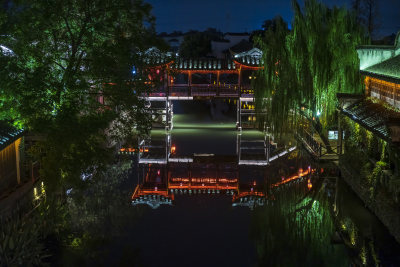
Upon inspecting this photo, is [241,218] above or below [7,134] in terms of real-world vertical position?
below

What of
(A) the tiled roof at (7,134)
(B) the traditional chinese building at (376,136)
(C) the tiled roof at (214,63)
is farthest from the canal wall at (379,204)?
(C) the tiled roof at (214,63)

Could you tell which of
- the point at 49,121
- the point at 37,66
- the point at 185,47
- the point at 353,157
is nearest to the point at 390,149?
the point at 353,157

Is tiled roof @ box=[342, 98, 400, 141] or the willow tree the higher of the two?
the willow tree

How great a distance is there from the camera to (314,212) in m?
15.9

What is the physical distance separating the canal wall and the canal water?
253 mm

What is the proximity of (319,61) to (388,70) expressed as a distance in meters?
5.22

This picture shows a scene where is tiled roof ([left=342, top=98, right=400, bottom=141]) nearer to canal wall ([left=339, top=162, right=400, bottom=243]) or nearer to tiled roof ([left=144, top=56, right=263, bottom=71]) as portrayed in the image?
canal wall ([left=339, top=162, right=400, bottom=243])

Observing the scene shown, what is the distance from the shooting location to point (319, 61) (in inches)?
885

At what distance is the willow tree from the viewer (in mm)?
22375

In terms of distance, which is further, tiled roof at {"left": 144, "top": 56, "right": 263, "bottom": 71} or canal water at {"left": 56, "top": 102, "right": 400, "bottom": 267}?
tiled roof at {"left": 144, "top": 56, "right": 263, "bottom": 71}

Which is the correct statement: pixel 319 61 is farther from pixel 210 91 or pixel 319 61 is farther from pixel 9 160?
pixel 9 160

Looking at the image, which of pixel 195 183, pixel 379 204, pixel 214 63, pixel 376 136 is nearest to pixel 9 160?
pixel 195 183

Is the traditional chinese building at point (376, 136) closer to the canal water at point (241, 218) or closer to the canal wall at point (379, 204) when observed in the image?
the canal wall at point (379, 204)

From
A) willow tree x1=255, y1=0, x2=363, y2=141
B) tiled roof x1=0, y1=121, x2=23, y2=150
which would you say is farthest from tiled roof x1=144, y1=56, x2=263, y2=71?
tiled roof x1=0, y1=121, x2=23, y2=150
